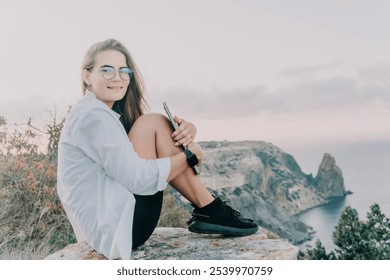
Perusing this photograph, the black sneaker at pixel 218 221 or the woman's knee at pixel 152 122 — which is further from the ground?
the woman's knee at pixel 152 122

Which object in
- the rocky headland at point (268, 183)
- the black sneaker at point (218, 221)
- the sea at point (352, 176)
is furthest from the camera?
the rocky headland at point (268, 183)

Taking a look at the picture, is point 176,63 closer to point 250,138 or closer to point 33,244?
point 250,138

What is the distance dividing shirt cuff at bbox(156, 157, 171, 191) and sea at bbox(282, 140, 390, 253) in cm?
137

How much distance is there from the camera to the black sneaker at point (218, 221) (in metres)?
1.88

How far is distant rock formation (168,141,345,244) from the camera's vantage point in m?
3.08

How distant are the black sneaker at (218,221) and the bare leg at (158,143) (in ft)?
0.15

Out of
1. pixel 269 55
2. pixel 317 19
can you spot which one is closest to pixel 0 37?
pixel 269 55

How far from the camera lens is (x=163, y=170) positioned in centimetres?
175

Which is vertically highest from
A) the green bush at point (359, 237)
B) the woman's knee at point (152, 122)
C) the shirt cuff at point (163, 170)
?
the woman's knee at point (152, 122)

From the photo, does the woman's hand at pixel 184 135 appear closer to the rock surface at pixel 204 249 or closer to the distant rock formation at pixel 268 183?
the rock surface at pixel 204 249

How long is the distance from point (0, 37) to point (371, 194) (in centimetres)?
223

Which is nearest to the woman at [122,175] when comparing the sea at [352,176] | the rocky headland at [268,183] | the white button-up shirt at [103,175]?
the white button-up shirt at [103,175]

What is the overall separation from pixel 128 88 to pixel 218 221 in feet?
2.22

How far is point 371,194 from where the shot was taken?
2.82m
